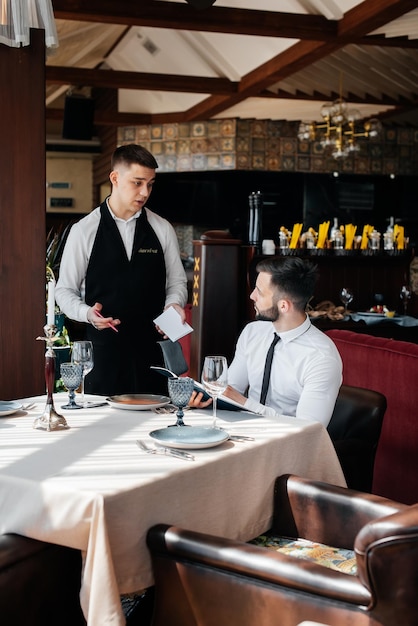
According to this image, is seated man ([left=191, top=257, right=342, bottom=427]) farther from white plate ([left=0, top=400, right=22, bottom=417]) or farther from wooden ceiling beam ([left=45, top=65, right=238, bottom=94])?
wooden ceiling beam ([left=45, top=65, right=238, bottom=94])

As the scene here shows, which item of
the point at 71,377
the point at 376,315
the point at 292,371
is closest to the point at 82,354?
the point at 71,377

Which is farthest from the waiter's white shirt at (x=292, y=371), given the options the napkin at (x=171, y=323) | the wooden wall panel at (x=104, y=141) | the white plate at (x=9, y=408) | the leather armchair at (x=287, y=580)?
the wooden wall panel at (x=104, y=141)

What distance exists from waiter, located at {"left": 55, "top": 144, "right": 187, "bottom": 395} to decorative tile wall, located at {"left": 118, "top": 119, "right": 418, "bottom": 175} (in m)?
10.3

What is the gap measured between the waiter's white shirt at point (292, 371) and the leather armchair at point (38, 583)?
40.2 inches

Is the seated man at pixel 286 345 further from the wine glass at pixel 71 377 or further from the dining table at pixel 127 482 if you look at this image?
the wine glass at pixel 71 377

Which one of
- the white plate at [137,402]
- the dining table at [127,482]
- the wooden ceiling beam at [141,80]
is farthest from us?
the wooden ceiling beam at [141,80]

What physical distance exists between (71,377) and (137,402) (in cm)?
26

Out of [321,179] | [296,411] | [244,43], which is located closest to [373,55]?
[244,43]

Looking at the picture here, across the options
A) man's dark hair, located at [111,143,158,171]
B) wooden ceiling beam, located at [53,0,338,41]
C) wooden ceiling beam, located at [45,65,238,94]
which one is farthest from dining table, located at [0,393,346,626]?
wooden ceiling beam, located at [45,65,238,94]

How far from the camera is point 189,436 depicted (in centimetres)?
232

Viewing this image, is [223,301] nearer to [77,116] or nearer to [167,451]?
[167,451]

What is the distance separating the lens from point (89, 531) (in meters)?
1.86

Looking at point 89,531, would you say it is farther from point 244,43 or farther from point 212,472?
point 244,43

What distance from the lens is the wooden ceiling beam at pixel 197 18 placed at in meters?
7.90
